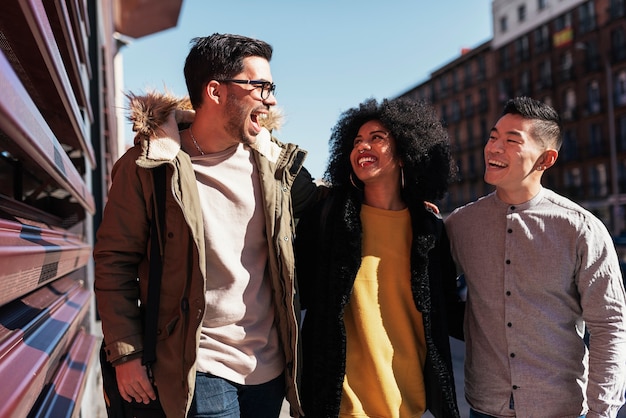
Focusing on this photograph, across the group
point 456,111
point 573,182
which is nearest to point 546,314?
point 573,182

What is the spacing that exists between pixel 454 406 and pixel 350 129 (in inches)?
52.1

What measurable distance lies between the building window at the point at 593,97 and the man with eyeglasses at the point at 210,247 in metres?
40.4

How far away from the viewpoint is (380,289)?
2467 millimetres

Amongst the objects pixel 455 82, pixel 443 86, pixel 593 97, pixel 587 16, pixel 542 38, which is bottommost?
pixel 593 97

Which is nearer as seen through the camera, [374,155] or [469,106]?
[374,155]

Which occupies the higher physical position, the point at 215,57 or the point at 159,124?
the point at 215,57

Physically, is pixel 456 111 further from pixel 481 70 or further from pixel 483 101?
pixel 481 70

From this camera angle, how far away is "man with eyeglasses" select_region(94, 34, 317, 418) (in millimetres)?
1976

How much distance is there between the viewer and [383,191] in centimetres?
265

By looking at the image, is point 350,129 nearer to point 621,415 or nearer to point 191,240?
point 191,240

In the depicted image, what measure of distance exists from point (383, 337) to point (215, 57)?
4.19ft

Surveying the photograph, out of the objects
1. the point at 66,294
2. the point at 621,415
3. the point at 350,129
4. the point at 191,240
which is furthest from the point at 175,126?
the point at 621,415

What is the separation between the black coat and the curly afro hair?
0.17 meters

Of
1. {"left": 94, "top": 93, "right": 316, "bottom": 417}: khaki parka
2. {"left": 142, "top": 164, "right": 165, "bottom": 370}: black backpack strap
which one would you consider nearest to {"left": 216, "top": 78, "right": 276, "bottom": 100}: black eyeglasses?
{"left": 94, "top": 93, "right": 316, "bottom": 417}: khaki parka
